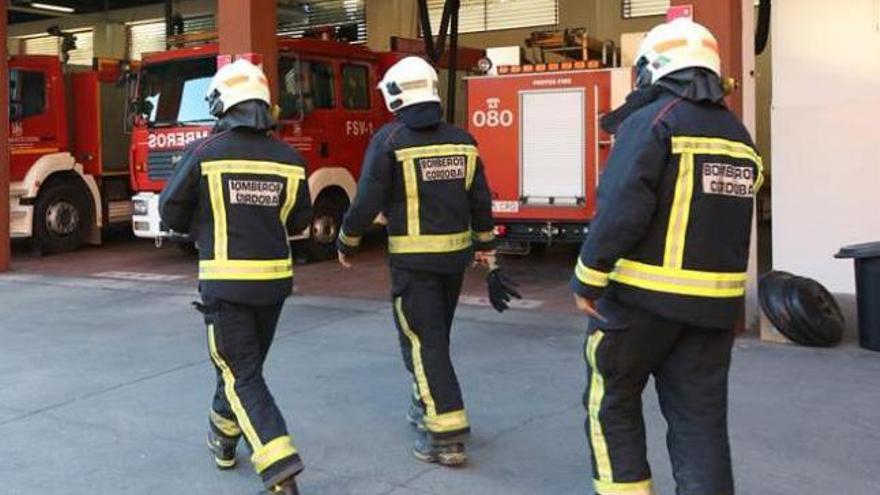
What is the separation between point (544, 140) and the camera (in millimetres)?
10227

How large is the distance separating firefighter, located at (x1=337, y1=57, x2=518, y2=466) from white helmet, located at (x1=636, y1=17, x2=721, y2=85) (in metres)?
1.52

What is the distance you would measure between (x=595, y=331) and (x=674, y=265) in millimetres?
363

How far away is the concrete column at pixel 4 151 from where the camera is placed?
12.1m

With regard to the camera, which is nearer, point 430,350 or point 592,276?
point 592,276

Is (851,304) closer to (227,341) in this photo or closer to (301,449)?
(301,449)

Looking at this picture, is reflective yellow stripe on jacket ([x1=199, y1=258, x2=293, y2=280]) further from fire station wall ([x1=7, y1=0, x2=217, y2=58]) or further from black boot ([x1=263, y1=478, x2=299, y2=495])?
fire station wall ([x1=7, y1=0, x2=217, y2=58])

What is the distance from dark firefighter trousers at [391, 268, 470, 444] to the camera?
4.61 meters

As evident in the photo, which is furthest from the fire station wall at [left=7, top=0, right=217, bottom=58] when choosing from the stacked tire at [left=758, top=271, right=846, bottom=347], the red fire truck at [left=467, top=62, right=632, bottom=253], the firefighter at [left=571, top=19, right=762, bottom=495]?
the firefighter at [left=571, top=19, right=762, bottom=495]

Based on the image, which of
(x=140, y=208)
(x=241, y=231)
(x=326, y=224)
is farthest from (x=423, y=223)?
(x=140, y=208)

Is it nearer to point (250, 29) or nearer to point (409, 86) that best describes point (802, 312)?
point (409, 86)

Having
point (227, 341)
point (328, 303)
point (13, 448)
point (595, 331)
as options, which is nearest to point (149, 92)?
point (328, 303)

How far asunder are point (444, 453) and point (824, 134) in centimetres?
601

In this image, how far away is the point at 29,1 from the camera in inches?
868

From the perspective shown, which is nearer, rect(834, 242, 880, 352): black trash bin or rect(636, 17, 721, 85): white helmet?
rect(636, 17, 721, 85): white helmet
